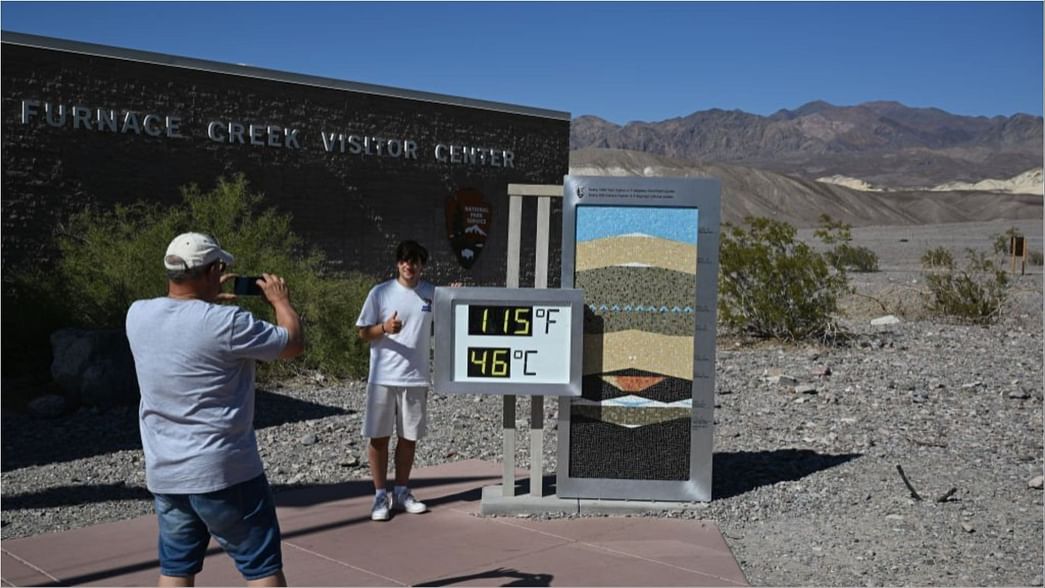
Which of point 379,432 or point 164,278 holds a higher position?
point 164,278

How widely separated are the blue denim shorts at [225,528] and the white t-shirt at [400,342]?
9.06 ft

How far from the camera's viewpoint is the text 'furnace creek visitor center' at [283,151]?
51.2ft

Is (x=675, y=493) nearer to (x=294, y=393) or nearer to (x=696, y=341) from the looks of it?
(x=696, y=341)

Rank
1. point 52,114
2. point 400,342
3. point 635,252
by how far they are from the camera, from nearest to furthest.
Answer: point 400,342 < point 635,252 < point 52,114

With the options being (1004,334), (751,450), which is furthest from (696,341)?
(1004,334)

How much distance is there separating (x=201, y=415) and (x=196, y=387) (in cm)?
11

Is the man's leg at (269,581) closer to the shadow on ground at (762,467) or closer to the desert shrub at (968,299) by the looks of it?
the shadow on ground at (762,467)

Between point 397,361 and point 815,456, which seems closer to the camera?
point 397,361

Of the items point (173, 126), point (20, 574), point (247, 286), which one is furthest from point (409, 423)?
point (173, 126)

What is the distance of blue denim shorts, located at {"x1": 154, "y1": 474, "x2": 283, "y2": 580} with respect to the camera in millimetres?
4336

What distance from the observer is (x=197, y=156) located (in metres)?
17.6

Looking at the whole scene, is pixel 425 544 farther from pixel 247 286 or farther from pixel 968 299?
pixel 968 299

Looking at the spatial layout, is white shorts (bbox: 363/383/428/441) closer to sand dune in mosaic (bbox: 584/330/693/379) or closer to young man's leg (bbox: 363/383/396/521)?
young man's leg (bbox: 363/383/396/521)

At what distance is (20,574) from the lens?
6.16 metres
